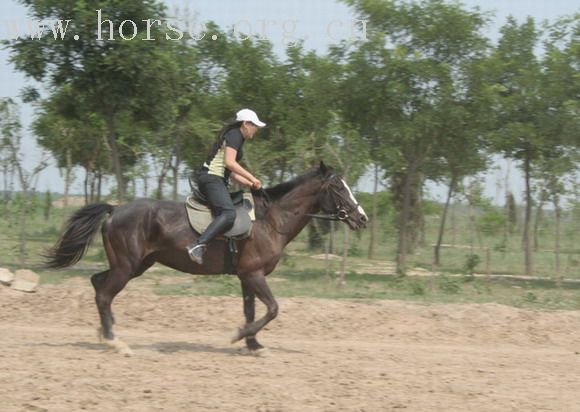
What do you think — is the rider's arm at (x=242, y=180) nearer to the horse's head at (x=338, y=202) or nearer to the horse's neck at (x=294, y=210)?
the horse's neck at (x=294, y=210)

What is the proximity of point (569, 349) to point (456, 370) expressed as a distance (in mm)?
3096

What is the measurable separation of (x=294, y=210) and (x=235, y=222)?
84 cm

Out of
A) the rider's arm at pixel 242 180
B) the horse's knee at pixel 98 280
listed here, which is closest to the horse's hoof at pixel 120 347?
the horse's knee at pixel 98 280

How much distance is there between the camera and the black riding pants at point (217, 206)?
9242 mm

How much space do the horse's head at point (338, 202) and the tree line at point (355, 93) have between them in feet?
23.3

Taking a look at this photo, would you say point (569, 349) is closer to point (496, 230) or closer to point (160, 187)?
point (160, 187)

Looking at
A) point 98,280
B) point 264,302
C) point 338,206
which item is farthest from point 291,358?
point 98,280

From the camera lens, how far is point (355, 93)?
21438 millimetres

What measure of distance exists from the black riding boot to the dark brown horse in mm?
263

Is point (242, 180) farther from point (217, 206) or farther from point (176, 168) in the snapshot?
point (176, 168)

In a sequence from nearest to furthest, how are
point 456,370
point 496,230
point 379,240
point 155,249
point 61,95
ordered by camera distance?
point 456,370, point 155,249, point 61,95, point 496,230, point 379,240

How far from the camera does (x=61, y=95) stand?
20453mm

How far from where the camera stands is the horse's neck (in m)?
9.77

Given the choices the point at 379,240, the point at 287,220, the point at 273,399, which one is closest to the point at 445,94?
the point at 287,220
